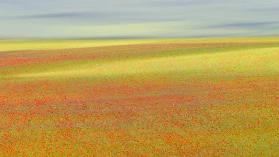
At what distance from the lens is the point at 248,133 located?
14.6 metres

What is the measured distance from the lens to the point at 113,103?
17.3 metres

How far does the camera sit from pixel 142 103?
17266 millimetres

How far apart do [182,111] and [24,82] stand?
6233 millimetres

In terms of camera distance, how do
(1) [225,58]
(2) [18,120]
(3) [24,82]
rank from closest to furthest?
(2) [18,120], (3) [24,82], (1) [225,58]

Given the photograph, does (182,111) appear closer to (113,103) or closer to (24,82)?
(113,103)

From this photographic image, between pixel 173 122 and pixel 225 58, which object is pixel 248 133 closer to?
pixel 173 122

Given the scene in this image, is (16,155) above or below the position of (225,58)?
above

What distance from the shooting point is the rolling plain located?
14.0 metres

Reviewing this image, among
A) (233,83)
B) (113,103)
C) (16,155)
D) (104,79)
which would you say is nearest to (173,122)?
(113,103)

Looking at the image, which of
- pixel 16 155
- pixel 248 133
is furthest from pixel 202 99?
pixel 16 155

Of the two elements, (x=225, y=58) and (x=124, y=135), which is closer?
(x=124, y=135)

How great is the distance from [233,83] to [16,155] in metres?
8.00

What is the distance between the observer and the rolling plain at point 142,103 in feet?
45.8

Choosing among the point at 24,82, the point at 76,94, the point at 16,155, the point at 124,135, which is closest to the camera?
the point at 16,155
